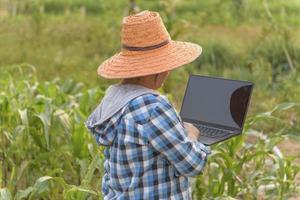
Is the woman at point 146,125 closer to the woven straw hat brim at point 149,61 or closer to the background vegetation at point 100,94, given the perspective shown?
the woven straw hat brim at point 149,61

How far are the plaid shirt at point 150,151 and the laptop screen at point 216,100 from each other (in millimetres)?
205

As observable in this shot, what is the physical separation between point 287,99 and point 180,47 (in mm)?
3355

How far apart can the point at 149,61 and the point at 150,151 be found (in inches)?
11.1

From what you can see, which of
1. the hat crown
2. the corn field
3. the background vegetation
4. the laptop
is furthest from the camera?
the background vegetation

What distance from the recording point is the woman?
2.38 metres

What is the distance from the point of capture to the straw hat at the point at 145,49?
8.01ft

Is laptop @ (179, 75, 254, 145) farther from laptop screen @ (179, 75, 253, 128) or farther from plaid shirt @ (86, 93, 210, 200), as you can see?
plaid shirt @ (86, 93, 210, 200)

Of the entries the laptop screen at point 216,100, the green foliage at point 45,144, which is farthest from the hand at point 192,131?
the green foliage at point 45,144

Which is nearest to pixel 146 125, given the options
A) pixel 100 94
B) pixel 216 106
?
pixel 216 106

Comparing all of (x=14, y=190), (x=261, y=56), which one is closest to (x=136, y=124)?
(x=14, y=190)

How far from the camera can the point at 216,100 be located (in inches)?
107

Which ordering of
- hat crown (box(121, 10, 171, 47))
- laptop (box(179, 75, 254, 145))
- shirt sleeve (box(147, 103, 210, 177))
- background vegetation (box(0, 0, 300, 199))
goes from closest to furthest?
1. shirt sleeve (box(147, 103, 210, 177))
2. hat crown (box(121, 10, 171, 47))
3. laptop (box(179, 75, 254, 145))
4. background vegetation (box(0, 0, 300, 199))

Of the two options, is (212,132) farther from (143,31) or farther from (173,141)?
(143,31)

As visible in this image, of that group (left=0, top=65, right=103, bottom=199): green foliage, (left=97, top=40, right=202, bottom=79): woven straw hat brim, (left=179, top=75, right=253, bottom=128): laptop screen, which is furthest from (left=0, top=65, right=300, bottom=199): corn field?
(left=97, top=40, right=202, bottom=79): woven straw hat brim
